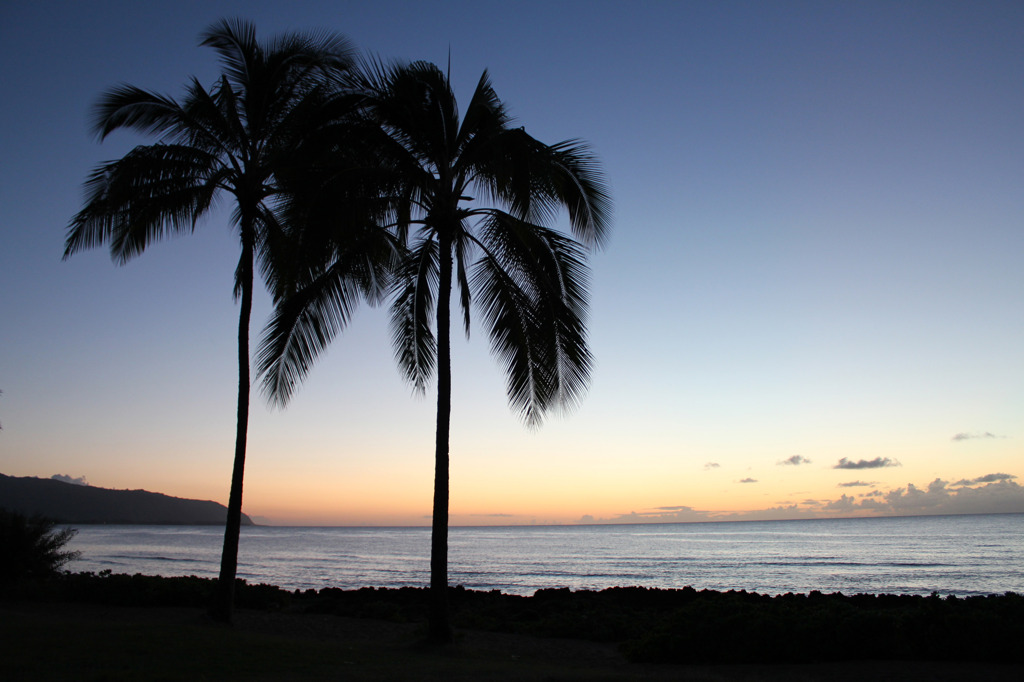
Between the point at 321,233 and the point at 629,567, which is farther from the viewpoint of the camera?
the point at 629,567

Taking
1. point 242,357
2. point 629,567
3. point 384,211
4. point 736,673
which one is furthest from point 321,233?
point 629,567

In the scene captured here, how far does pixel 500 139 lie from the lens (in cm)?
986

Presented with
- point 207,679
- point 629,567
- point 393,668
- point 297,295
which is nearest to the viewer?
point 207,679

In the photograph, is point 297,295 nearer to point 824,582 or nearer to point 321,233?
point 321,233

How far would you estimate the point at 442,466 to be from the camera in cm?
1027

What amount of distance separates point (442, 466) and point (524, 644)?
4.07m

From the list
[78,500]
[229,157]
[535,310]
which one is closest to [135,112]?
[229,157]

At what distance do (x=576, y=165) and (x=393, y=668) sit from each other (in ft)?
27.1

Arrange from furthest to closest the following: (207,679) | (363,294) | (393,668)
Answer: (363,294) → (393,668) → (207,679)

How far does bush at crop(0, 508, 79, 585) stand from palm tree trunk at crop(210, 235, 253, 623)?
6.88 metres

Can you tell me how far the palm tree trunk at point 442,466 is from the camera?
32.9 ft

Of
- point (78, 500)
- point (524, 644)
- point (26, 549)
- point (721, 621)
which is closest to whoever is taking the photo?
point (721, 621)

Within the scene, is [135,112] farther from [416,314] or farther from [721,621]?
[721,621]

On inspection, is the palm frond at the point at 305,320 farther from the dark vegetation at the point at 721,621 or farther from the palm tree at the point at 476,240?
the dark vegetation at the point at 721,621
